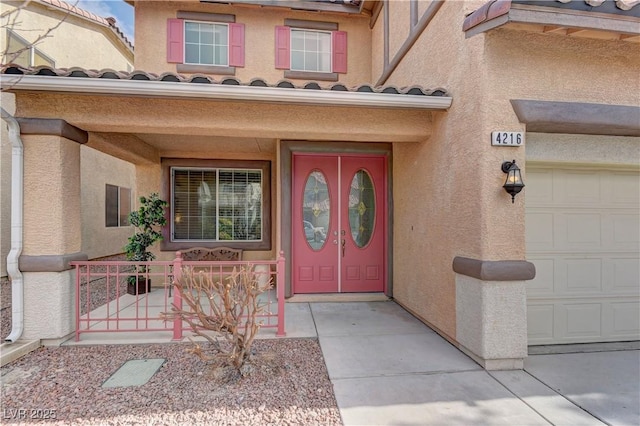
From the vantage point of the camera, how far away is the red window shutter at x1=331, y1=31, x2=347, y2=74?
24.5 ft

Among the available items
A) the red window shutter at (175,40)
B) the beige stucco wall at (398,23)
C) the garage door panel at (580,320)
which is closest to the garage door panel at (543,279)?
the garage door panel at (580,320)

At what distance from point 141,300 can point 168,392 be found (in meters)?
3.51

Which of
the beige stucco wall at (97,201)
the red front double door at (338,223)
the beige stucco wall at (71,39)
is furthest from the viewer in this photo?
the beige stucco wall at (97,201)

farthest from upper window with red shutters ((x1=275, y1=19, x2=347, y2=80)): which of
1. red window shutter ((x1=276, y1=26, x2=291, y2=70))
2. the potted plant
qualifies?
the potted plant

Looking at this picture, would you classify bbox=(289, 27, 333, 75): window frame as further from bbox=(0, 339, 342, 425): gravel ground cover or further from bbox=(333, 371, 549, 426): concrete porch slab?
bbox=(333, 371, 549, 426): concrete porch slab

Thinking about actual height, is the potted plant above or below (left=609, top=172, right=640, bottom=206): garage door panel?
below

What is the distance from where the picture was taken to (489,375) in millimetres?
3326

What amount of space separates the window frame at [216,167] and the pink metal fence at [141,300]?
0.56 meters

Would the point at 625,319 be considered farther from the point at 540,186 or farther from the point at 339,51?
the point at 339,51

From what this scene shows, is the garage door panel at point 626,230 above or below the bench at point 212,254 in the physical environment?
above

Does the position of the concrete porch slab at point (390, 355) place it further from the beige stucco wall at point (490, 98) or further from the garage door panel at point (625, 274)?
the garage door panel at point (625, 274)

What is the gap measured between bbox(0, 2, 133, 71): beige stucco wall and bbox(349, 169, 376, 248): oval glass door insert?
795 cm

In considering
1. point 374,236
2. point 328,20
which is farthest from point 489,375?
point 328,20

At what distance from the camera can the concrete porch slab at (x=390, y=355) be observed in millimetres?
3387
